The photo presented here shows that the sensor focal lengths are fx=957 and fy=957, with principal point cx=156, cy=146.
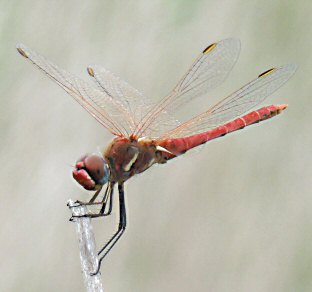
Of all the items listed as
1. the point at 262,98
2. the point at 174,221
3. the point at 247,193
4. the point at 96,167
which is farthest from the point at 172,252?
the point at 96,167

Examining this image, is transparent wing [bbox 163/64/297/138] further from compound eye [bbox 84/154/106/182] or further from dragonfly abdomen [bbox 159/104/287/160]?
compound eye [bbox 84/154/106/182]

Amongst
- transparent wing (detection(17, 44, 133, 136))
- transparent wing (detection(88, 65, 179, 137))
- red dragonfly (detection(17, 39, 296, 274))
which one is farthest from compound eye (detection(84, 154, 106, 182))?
transparent wing (detection(88, 65, 179, 137))

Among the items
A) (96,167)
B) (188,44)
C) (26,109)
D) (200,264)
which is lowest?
(200,264)

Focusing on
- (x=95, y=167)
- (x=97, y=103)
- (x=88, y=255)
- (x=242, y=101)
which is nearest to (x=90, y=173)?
(x=95, y=167)

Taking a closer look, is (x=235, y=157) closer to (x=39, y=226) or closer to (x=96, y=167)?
(x=39, y=226)

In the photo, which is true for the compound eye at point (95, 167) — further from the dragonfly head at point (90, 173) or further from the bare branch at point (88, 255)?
the bare branch at point (88, 255)

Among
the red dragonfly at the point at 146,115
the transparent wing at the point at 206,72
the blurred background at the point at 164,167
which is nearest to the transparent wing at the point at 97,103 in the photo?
the red dragonfly at the point at 146,115
